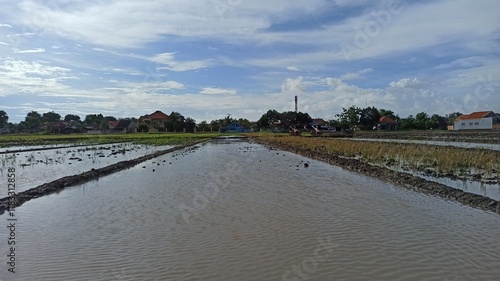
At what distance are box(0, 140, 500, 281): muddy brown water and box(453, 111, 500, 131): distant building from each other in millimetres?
64936

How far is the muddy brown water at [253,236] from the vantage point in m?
4.81

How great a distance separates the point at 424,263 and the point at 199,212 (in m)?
4.56

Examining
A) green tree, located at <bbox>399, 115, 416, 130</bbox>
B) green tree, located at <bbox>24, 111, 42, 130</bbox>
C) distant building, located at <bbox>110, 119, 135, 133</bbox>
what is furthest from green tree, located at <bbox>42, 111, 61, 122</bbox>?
green tree, located at <bbox>399, 115, 416, 130</bbox>

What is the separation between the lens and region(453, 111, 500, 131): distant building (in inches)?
2576

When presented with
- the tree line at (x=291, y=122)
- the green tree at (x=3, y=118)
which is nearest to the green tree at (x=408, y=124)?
the tree line at (x=291, y=122)

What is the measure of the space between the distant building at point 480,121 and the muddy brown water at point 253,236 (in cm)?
6494

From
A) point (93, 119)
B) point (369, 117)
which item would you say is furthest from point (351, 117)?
point (93, 119)

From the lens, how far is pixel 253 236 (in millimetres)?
6328

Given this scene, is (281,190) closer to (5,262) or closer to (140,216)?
(140,216)

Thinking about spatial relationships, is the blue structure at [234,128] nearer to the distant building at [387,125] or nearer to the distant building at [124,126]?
the distant building at [124,126]

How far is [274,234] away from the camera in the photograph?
6426 mm

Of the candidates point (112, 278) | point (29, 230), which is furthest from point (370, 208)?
point (29, 230)

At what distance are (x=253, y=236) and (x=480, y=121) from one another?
72.6 meters

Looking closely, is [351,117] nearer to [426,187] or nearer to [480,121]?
[480,121]
